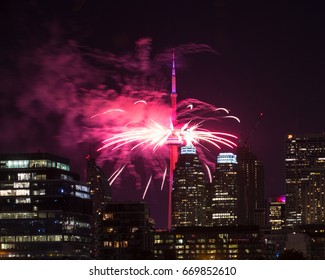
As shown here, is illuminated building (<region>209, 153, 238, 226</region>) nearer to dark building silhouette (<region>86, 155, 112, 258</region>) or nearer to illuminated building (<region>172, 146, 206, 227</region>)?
illuminated building (<region>172, 146, 206, 227</region>)

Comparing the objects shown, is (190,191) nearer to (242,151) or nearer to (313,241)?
(242,151)

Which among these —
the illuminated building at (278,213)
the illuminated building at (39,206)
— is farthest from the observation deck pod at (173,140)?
the illuminated building at (278,213)

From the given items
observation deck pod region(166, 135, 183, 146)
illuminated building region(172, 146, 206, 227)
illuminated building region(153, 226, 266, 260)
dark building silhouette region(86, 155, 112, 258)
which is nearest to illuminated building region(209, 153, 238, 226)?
illuminated building region(172, 146, 206, 227)

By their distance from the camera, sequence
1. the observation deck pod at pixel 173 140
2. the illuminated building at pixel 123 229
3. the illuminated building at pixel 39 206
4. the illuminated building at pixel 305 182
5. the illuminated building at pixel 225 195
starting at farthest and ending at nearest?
the illuminated building at pixel 305 182 → the illuminated building at pixel 225 195 → the illuminated building at pixel 123 229 → the illuminated building at pixel 39 206 → the observation deck pod at pixel 173 140

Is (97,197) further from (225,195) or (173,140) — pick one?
(173,140)

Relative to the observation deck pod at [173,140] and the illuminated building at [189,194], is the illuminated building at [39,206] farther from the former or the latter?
the illuminated building at [189,194]
